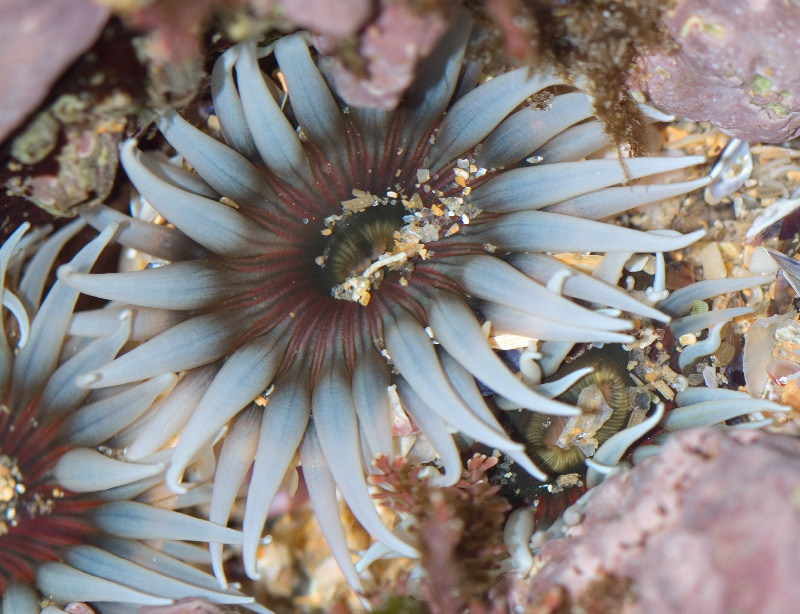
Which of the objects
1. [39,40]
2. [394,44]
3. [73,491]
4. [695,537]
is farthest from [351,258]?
[695,537]

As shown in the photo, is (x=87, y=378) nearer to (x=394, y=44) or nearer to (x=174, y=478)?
(x=174, y=478)

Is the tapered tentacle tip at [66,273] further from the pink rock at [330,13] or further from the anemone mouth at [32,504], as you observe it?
the pink rock at [330,13]

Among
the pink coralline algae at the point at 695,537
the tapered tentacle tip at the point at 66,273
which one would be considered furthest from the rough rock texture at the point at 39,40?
the pink coralline algae at the point at 695,537

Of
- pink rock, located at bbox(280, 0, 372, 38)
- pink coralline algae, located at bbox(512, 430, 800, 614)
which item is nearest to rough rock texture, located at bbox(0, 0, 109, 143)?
pink rock, located at bbox(280, 0, 372, 38)

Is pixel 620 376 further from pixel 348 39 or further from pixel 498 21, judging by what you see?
pixel 348 39

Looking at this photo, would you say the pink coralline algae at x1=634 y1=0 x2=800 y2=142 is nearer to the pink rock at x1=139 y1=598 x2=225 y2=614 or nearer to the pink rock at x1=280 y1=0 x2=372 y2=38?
the pink rock at x1=280 y1=0 x2=372 y2=38

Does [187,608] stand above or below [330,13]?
below
